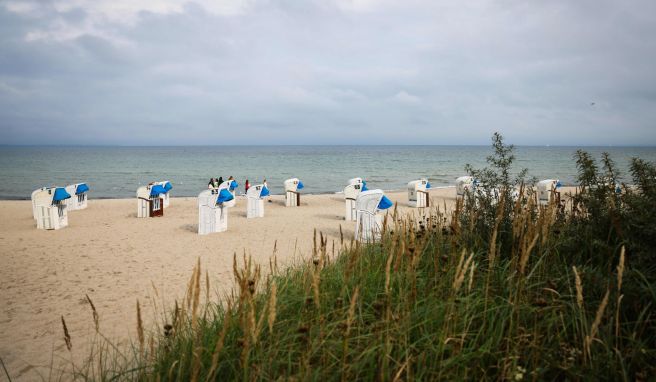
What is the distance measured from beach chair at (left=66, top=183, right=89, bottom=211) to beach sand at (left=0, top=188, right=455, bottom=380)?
1.52 meters

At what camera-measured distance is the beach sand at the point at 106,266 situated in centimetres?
452

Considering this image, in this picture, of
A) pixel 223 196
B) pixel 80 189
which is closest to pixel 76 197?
pixel 80 189

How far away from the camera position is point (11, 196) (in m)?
24.7

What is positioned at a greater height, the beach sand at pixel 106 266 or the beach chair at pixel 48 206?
the beach chair at pixel 48 206

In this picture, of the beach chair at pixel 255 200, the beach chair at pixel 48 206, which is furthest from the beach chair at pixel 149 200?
the beach chair at pixel 255 200

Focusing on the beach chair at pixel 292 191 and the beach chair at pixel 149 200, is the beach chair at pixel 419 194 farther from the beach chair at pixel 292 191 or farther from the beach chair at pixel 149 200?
the beach chair at pixel 149 200

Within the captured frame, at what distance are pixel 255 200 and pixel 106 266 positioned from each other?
6.73 metres

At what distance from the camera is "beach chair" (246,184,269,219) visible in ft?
45.3

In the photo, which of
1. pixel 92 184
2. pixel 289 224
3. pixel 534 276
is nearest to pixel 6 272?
pixel 289 224

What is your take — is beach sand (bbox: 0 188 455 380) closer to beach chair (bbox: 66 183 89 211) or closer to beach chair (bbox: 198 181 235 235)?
beach chair (bbox: 198 181 235 235)

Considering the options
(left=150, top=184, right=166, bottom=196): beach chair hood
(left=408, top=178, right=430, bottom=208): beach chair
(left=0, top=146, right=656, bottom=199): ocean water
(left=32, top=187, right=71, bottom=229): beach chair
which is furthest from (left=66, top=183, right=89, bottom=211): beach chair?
(left=408, top=178, right=430, bottom=208): beach chair

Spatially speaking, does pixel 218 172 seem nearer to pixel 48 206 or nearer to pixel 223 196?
pixel 48 206

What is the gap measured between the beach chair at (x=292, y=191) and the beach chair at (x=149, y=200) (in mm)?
5068

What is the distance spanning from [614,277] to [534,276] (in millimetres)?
482
